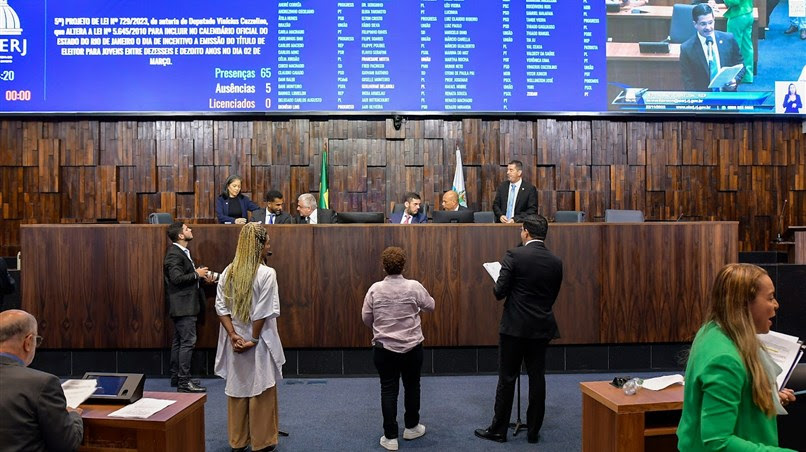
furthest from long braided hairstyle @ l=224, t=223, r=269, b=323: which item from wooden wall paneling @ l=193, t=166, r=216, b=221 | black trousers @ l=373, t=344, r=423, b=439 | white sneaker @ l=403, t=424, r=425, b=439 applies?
wooden wall paneling @ l=193, t=166, r=216, b=221

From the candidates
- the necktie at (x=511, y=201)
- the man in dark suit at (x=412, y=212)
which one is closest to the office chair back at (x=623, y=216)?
the necktie at (x=511, y=201)

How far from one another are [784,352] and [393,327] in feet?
7.24

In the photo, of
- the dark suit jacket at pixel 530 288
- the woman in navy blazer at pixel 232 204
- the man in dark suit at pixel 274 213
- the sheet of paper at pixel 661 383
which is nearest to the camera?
the sheet of paper at pixel 661 383

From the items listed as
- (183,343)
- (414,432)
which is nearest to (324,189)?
(183,343)

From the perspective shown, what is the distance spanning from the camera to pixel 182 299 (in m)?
5.60

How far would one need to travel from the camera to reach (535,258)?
14.2 feet

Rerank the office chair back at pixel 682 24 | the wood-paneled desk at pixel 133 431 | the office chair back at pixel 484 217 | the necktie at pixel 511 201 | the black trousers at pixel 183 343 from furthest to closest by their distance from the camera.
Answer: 1. the office chair back at pixel 682 24
2. the necktie at pixel 511 201
3. the office chair back at pixel 484 217
4. the black trousers at pixel 183 343
5. the wood-paneled desk at pixel 133 431

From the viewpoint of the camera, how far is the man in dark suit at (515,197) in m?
7.20

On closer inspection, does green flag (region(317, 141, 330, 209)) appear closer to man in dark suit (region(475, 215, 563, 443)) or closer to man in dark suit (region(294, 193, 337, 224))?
man in dark suit (region(294, 193, 337, 224))

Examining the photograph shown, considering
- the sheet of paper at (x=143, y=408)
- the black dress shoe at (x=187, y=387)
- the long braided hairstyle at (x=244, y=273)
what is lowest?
the black dress shoe at (x=187, y=387)

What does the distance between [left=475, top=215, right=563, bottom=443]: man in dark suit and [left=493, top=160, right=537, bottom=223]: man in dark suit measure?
2.75 m

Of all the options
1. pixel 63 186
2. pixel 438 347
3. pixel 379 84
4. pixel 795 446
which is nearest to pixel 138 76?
pixel 63 186

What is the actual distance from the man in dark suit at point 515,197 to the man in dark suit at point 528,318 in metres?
2.75

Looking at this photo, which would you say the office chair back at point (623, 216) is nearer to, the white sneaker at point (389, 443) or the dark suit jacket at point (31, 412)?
the white sneaker at point (389, 443)
